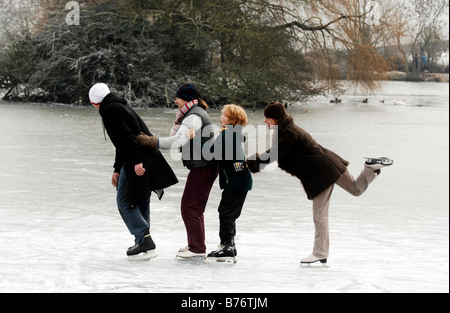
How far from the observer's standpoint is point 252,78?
1875 cm

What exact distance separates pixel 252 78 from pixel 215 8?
2.04 meters

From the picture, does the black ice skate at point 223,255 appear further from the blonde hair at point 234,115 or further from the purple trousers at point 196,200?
the blonde hair at point 234,115

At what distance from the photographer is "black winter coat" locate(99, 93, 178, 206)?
15.0ft

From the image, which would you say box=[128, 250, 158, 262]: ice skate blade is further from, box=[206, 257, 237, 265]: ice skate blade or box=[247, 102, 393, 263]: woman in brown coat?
box=[247, 102, 393, 263]: woman in brown coat

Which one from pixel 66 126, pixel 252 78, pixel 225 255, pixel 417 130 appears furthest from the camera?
pixel 252 78

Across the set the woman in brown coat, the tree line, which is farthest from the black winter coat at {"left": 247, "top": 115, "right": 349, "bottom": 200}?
the tree line

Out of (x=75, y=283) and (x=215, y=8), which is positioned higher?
(x=215, y=8)

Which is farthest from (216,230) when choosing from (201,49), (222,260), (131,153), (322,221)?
(201,49)

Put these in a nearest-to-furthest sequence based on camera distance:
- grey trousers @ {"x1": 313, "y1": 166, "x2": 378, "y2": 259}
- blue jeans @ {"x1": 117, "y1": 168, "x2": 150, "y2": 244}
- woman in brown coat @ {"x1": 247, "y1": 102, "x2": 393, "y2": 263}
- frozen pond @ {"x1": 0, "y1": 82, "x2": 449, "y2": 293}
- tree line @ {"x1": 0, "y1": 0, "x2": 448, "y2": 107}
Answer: frozen pond @ {"x1": 0, "y1": 82, "x2": 449, "y2": 293}, woman in brown coat @ {"x1": 247, "y1": 102, "x2": 393, "y2": 263}, grey trousers @ {"x1": 313, "y1": 166, "x2": 378, "y2": 259}, blue jeans @ {"x1": 117, "y1": 168, "x2": 150, "y2": 244}, tree line @ {"x1": 0, "y1": 0, "x2": 448, "y2": 107}

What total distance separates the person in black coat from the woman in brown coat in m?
0.64

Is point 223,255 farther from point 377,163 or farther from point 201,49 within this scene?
point 201,49

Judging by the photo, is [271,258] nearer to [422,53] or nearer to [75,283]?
[75,283]

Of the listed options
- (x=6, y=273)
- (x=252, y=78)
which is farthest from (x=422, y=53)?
(x=6, y=273)

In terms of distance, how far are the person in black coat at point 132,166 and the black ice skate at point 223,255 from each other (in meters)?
0.40
